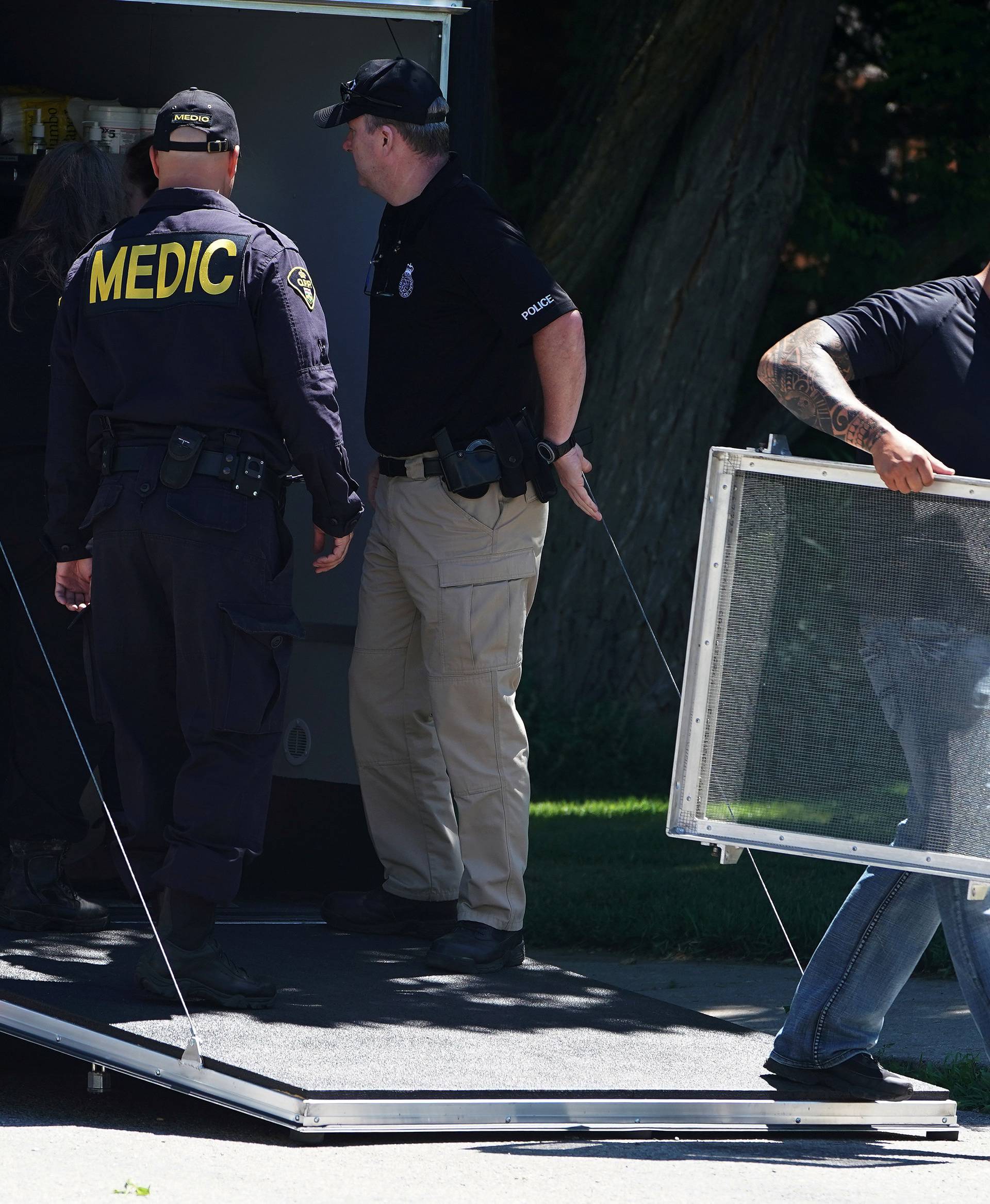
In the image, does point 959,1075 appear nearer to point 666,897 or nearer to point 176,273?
point 666,897

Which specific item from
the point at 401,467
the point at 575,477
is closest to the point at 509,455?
the point at 575,477

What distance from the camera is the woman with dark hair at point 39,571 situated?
4.48 meters

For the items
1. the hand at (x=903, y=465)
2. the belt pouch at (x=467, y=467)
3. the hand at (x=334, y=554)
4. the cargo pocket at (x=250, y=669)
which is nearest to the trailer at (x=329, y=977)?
the cargo pocket at (x=250, y=669)

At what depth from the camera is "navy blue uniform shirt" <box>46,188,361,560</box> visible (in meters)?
3.88

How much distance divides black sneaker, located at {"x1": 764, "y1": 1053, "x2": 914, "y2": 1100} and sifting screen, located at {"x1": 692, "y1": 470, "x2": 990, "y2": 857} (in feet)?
1.72

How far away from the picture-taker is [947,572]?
3.52 meters

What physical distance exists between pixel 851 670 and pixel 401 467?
1.42 meters

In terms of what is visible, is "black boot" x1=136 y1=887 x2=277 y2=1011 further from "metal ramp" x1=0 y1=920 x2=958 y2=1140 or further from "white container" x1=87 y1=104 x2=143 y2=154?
"white container" x1=87 y1=104 x2=143 y2=154

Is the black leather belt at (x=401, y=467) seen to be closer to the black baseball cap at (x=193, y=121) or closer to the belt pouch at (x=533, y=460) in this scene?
the belt pouch at (x=533, y=460)

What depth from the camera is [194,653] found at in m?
3.88

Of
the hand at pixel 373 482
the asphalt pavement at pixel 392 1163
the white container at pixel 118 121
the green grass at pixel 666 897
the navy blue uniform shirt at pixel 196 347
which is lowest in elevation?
the green grass at pixel 666 897

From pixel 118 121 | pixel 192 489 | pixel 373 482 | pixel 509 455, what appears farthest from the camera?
pixel 118 121

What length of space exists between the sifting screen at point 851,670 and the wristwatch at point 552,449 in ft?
3.12

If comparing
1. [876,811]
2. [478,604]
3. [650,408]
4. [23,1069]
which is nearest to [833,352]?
[876,811]
